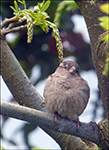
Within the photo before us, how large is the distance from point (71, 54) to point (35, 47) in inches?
25.7

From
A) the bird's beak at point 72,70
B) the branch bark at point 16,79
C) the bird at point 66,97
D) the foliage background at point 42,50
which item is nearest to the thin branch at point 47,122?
the bird at point 66,97

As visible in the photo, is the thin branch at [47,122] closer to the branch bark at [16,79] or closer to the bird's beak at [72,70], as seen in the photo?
the branch bark at [16,79]

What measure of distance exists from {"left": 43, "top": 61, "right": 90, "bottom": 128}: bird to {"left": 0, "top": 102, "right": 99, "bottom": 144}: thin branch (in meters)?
0.15

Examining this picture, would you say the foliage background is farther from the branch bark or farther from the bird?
the branch bark

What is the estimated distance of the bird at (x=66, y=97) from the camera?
9.64ft

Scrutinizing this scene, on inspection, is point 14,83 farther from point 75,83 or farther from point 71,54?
point 71,54

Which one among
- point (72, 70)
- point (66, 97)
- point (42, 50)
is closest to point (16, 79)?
point (66, 97)

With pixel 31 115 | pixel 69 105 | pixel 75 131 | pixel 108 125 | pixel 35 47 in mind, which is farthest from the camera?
pixel 35 47

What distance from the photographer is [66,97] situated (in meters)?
2.94

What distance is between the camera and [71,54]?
467cm

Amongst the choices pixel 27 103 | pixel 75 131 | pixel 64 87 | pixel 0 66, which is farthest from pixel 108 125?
pixel 0 66

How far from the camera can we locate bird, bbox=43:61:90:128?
2938 mm

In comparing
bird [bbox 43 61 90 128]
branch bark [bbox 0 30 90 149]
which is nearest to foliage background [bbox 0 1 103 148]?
bird [bbox 43 61 90 128]

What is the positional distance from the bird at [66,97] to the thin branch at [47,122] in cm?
15
